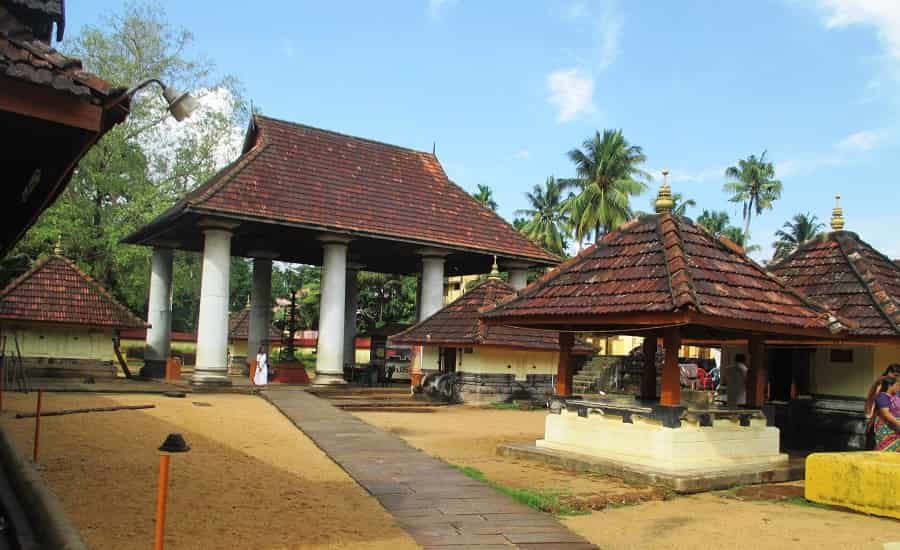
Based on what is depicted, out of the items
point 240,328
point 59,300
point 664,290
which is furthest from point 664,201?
point 240,328

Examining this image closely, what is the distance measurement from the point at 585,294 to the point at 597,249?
47.6 inches

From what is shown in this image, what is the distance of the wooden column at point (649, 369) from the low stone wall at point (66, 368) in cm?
1558

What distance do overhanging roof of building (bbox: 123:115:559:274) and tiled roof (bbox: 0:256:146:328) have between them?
7.21 ft

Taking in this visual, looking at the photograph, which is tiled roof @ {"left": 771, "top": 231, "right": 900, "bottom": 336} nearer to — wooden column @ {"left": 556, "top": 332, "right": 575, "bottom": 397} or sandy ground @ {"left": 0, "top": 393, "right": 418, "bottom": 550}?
wooden column @ {"left": 556, "top": 332, "right": 575, "bottom": 397}

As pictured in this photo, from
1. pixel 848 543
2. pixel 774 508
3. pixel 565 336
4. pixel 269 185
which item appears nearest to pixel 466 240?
pixel 269 185

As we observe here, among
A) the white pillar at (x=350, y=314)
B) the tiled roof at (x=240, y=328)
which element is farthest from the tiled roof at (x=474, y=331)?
the tiled roof at (x=240, y=328)

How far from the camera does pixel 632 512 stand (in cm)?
780

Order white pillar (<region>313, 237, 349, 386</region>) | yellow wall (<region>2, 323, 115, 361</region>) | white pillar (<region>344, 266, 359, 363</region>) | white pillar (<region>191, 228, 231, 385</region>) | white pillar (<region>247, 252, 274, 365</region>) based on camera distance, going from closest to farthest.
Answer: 1. white pillar (<region>191, 228, 231, 385</region>)
2. yellow wall (<region>2, 323, 115, 361</region>)
3. white pillar (<region>313, 237, 349, 386</region>)
4. white pillar (<region>247, 252, 274, 365</region>)
5. white pillar (<region>344, 266, 359, 363</region>)

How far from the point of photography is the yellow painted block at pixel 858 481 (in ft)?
25.6

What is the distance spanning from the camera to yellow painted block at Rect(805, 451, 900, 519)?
25.6ft

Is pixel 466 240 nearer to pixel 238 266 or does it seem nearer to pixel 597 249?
pixel 597 249

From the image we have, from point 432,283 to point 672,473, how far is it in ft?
47.0

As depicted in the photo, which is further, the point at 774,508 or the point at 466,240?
the point at 466,240

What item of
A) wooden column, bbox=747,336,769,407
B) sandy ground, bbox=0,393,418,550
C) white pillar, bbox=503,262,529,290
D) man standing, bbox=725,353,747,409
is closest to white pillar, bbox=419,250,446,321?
white pillar, bbox=503,262,529,290
